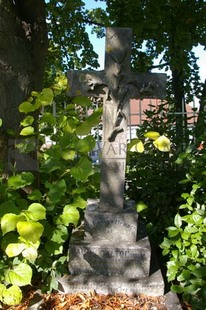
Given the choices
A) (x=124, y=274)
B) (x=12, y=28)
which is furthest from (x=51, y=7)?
(x=124, y=274)

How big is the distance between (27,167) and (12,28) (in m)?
1.23

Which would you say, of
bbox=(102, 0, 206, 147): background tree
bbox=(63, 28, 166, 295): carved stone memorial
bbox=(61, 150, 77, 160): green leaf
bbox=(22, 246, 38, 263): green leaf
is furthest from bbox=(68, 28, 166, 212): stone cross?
bbox=(102, 0, 206, 147): background tree

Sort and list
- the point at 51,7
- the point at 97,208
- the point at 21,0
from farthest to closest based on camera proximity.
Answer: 1. the point at 51,7
2. the point at 21,0
3. the point at 97,208

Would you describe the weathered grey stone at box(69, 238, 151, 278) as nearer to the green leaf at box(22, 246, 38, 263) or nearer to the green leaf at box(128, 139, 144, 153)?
the green leaf at box(22, 246, 38, 263)

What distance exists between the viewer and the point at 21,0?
309 cm

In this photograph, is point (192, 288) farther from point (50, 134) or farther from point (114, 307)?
point (50, 134)

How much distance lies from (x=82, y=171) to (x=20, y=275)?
2.74ft

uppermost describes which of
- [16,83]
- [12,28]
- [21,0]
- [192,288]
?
[21,0]

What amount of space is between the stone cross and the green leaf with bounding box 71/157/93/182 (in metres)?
0.21

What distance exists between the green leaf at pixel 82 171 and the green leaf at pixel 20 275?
719 millimetres

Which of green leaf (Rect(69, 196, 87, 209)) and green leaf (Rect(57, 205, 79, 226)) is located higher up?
green leaf (Rect(69, 196, 87, 209))

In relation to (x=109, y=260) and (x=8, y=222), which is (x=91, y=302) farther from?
(x=8, y=222)

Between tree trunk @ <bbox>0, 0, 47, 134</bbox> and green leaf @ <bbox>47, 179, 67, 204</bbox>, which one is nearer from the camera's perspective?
green leaf @ <bbox>47, 179, 67, 204</bbox>

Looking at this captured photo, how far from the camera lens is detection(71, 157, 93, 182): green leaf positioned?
7.73ft
